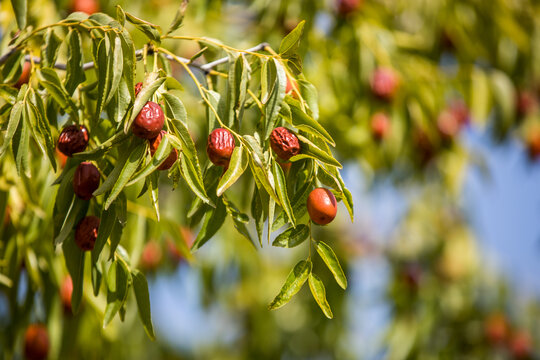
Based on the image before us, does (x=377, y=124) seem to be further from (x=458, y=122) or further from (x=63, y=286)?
(x=63, y=286)

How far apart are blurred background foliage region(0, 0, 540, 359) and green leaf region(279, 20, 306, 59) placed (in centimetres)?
91

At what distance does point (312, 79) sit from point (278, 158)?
176cm

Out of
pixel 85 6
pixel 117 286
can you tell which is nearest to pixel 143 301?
pixel 117 286

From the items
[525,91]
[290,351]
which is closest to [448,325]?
[290,351]

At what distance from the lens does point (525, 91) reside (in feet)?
13.9

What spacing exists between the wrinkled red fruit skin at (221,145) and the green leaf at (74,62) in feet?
1.26

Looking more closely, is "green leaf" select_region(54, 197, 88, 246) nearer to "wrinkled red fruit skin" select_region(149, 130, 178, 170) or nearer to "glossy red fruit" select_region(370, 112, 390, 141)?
"wrinkled red fruit skin" select_region(149, 130, 178, 170)

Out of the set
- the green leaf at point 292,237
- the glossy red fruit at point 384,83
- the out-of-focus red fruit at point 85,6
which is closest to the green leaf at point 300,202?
the green leaf at point 292,237

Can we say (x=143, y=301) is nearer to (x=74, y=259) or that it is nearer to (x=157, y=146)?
(x=74, y=259)

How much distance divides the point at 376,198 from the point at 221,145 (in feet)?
9.20

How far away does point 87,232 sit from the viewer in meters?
1.34

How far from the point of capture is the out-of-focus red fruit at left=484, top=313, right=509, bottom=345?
15.0ft

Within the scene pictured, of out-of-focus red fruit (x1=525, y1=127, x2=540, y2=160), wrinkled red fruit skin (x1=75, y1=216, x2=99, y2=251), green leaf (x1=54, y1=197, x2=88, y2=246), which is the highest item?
green leaf (x1=54, y1=197, x2=88, y2=246)

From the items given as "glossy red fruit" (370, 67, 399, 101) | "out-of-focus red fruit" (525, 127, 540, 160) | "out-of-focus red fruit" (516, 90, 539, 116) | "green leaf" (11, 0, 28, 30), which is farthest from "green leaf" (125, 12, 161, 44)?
"out-of-focus red fruit" (525, 127, 540, 160)
